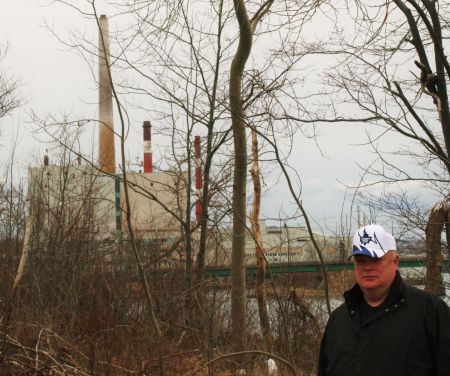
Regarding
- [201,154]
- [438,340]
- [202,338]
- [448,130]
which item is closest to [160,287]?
[201,154]

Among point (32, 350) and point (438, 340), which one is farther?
point (32, 350)

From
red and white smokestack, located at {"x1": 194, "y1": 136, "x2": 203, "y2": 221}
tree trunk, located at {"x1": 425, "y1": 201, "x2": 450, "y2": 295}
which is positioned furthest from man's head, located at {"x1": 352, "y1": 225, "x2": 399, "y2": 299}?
red and white smokestack, located at {"x1": 194, "y1": 136, "x2": 203, "y2": 221}

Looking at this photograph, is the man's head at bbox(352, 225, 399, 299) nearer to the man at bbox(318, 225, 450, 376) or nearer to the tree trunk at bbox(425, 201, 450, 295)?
the man at bbox(318, 225, 450, 376)

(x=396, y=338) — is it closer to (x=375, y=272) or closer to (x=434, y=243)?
(x=375, y=272)

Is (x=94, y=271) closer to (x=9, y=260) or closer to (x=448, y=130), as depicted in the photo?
(x=9, y=260)

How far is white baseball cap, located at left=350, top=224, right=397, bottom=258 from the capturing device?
9.91 ft

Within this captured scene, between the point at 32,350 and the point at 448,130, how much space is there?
17.9 ft

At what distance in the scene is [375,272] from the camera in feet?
9.82

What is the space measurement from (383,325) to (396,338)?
0.09m

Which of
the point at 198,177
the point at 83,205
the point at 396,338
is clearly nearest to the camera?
the point at 396,338

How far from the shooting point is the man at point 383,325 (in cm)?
279

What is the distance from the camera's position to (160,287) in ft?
42.8

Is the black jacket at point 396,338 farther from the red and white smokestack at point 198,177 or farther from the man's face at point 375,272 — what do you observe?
the red and white smokestack at point 198,177

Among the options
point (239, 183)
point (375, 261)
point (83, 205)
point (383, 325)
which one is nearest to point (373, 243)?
point (375, 261)
